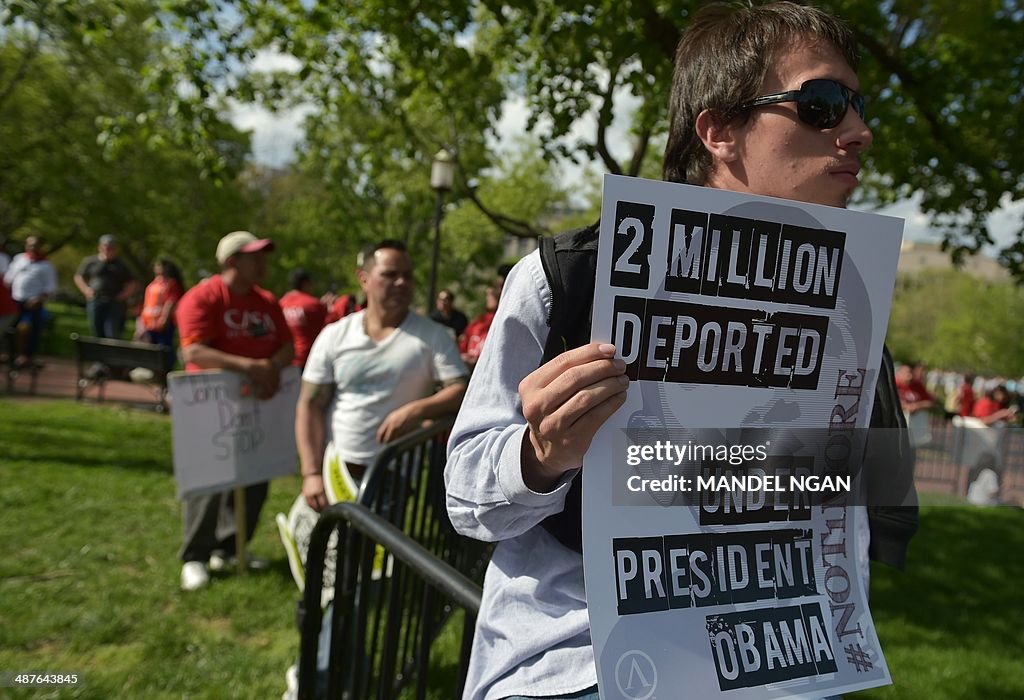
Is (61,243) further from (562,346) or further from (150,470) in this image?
(562,346)

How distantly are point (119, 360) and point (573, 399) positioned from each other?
1109 cm

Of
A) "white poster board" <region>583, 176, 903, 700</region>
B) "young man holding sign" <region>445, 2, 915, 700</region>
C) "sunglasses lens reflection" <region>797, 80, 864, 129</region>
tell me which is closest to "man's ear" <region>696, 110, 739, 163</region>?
"young man holding sign" <region>445, 2, 915, 700</region>

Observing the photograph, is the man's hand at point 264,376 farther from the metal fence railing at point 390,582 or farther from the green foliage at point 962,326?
the green foliage at point 962,326

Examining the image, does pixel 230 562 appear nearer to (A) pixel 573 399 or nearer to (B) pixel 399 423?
(B) pixel 399 423

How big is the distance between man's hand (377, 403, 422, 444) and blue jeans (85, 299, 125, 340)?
11185 millimetres

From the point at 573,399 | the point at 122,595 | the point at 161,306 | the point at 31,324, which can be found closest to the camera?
the point at 573,399

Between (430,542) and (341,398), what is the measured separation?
90 cm

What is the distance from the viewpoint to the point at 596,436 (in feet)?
3.40

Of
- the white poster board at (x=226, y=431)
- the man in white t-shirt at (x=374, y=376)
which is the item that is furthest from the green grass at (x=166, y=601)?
the man in white t-shirt at (x=374, y=376)

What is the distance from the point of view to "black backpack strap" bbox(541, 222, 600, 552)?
115cm

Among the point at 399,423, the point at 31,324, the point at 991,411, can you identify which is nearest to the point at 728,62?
the point at 399,423

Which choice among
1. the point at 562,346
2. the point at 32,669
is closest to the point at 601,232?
the point at 562,346

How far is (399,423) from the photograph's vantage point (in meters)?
3.80

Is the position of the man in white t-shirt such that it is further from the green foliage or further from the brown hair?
the green foliage
